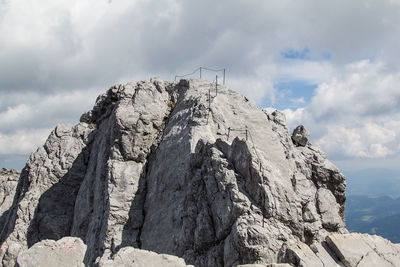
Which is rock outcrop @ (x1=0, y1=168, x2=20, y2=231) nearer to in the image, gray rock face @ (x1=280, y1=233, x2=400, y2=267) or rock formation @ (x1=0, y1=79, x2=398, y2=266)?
rock formation @ (x1=0, y1=79, x2=398, y2=266)

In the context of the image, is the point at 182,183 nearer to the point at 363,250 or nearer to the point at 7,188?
the point at 363,250

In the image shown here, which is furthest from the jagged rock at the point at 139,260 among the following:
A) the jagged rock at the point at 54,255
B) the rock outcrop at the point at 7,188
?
the rock outcrop at the point at 7,188

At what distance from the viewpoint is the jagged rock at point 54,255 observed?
1653 centimetres

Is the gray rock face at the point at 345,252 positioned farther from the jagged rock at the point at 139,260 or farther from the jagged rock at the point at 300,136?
the jagged rock at the point at 300,136

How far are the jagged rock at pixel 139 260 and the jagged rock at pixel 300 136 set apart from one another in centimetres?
2594

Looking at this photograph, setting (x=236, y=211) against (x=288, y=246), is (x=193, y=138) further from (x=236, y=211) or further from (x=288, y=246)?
(x=288, y=246)

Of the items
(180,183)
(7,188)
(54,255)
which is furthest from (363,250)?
(7,188)

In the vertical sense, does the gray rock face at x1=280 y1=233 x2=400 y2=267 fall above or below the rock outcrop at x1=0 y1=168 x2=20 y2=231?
below

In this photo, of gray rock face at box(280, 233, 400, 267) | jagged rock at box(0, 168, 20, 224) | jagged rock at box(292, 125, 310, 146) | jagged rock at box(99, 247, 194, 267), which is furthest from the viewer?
jagged rock at box(0, 168, 20, 224)

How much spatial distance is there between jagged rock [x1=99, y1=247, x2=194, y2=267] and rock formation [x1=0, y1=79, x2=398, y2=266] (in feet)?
1.49

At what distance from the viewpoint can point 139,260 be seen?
16.7 metres

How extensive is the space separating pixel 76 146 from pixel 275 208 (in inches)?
1304

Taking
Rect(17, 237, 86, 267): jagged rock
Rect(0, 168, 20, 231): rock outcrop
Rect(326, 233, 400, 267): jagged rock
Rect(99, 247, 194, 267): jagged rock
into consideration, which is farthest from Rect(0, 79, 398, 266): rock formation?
Rect(0, 168, 20, 231): rock outcrop

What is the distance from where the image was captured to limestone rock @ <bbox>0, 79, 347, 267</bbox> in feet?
78.1
